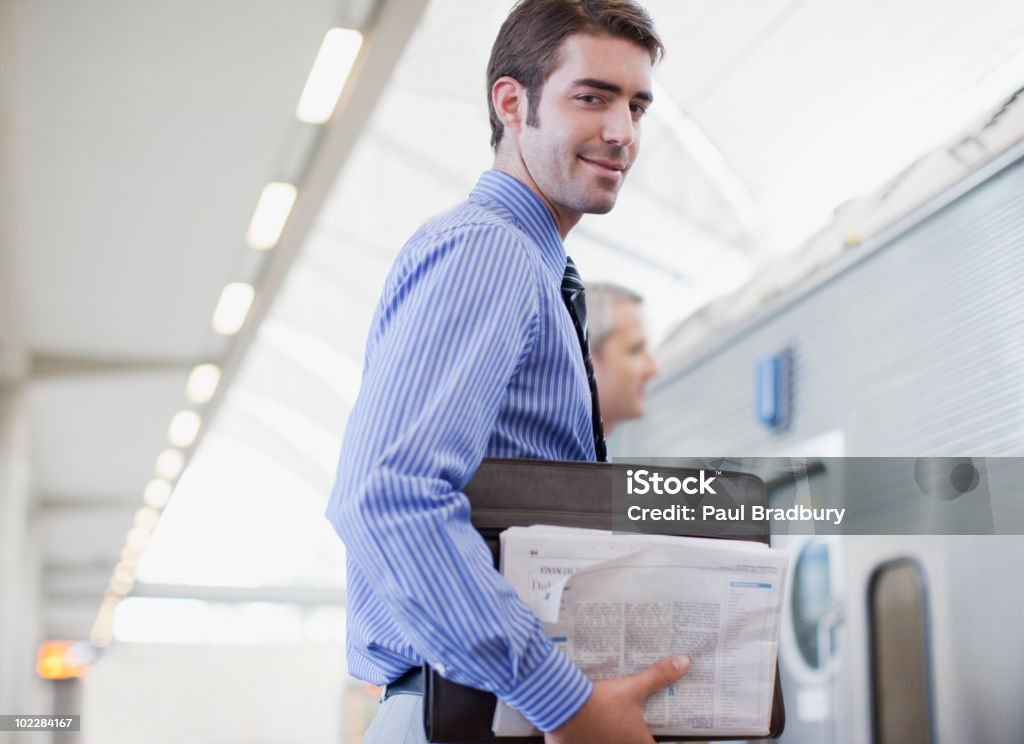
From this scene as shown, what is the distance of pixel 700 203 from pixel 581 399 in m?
5.78

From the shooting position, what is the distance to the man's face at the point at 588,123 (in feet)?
5.31

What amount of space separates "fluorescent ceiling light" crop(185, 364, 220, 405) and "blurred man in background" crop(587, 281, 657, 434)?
6.48 m

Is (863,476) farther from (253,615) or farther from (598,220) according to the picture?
(253,615)

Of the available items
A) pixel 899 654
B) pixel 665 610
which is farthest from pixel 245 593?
pixel 665 610

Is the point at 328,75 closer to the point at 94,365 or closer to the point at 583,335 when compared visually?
the point at 583,335

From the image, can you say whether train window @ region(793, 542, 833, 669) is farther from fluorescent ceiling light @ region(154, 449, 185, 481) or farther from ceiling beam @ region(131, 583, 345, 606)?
ceiling beam @ region(131, 583, 345, 606)

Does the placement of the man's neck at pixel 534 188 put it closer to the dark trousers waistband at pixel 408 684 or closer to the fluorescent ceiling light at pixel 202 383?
the dark trousers waistband at pixel 408 684

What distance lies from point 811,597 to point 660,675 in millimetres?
2746

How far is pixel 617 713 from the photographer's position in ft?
4.31

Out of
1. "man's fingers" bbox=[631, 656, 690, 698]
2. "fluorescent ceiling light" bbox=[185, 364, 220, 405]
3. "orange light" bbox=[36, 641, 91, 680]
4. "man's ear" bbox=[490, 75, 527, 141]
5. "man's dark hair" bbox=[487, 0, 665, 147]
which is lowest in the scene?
"orange light" bbox=[36, 641, 91, 680]

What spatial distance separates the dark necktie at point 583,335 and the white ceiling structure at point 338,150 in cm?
236

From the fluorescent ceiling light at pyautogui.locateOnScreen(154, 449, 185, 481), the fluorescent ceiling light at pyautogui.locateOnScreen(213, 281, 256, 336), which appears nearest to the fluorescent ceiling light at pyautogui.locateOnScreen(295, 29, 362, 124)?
the fluorescent ceiling light at pyautogui.locateOnScreen(213, 281, 256, 336)

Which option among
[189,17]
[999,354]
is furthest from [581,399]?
[189,17]

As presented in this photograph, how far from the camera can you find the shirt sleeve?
4.13 ft
